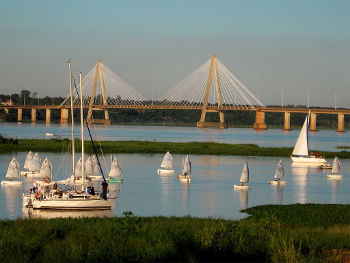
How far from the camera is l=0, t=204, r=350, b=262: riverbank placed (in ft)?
44.8

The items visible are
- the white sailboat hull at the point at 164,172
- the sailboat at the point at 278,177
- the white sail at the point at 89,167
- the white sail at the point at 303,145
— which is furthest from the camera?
the white sail at the point at 303,145

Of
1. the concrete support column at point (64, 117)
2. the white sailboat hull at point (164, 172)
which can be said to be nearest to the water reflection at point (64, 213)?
the white sailboat hull at point (164, 172)

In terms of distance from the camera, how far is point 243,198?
29.7 m

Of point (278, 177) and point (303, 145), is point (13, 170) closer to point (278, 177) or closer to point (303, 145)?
point (278, 177)

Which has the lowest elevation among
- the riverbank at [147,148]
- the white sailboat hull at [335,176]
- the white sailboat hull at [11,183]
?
the white sailboat hull at [11,183]

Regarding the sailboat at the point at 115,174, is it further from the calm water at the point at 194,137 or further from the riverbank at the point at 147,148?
the calm water at the point at 194,137

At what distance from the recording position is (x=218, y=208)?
85.5ft

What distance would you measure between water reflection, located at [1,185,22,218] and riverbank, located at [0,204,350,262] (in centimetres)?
731

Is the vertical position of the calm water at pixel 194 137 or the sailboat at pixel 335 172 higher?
the calm water at pixel 194 137

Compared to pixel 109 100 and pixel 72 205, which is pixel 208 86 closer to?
Result: pixel 109 100

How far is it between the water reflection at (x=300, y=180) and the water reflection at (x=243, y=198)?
7.13ft

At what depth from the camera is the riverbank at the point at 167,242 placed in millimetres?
13664

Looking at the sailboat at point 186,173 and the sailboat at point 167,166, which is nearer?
the sailboat at point 186,173

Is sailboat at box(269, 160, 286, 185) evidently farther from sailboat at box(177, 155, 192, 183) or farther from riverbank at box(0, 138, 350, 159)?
riverbank at box(0, 138, 350, 159)
